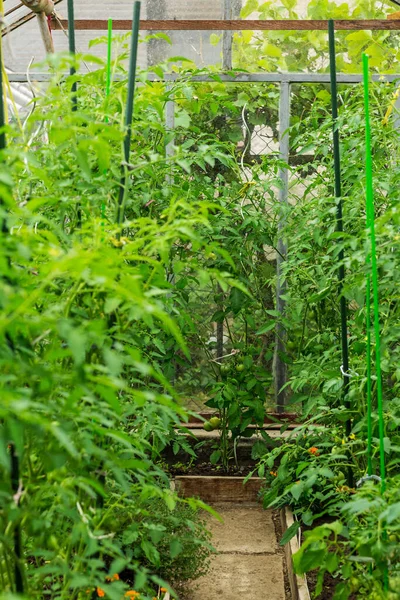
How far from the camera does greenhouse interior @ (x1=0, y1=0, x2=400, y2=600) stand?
1.60 metres

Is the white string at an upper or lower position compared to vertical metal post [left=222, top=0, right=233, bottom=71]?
lower

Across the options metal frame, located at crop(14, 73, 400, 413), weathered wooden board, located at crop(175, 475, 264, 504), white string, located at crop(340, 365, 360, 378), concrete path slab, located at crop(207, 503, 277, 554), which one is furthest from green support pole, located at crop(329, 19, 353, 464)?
metal frame, located at crop(14, 73, 400, 413)

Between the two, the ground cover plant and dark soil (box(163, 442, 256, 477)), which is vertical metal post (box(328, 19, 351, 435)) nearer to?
the ground cover plant

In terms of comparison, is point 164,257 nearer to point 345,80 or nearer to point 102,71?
point 102,71

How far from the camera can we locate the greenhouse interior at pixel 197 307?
1597 millimetres

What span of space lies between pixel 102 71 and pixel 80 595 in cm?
143

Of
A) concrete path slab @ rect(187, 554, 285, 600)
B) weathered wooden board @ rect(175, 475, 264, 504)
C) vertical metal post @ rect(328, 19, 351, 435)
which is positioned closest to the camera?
vertical metal post @ rect(328, 19, 351, 435)

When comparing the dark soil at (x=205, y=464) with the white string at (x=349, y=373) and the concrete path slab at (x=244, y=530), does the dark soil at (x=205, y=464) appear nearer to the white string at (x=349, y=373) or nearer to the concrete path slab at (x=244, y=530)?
the concrete path slab at (x=244, y=530)

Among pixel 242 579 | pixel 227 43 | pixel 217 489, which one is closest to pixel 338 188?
pixel 242 579

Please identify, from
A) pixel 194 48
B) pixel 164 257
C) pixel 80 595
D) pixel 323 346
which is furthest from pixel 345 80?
pixel 80 595

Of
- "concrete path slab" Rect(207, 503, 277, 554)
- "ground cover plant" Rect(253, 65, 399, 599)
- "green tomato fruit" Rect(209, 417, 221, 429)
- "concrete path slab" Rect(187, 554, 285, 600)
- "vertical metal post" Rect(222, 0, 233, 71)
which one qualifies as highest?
"vertical metal post" Rect(222, 0, 233, 71)

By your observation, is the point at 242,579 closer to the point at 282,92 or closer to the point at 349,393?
the point at 349,393

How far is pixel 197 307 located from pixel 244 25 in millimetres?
1436

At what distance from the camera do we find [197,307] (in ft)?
14.8
